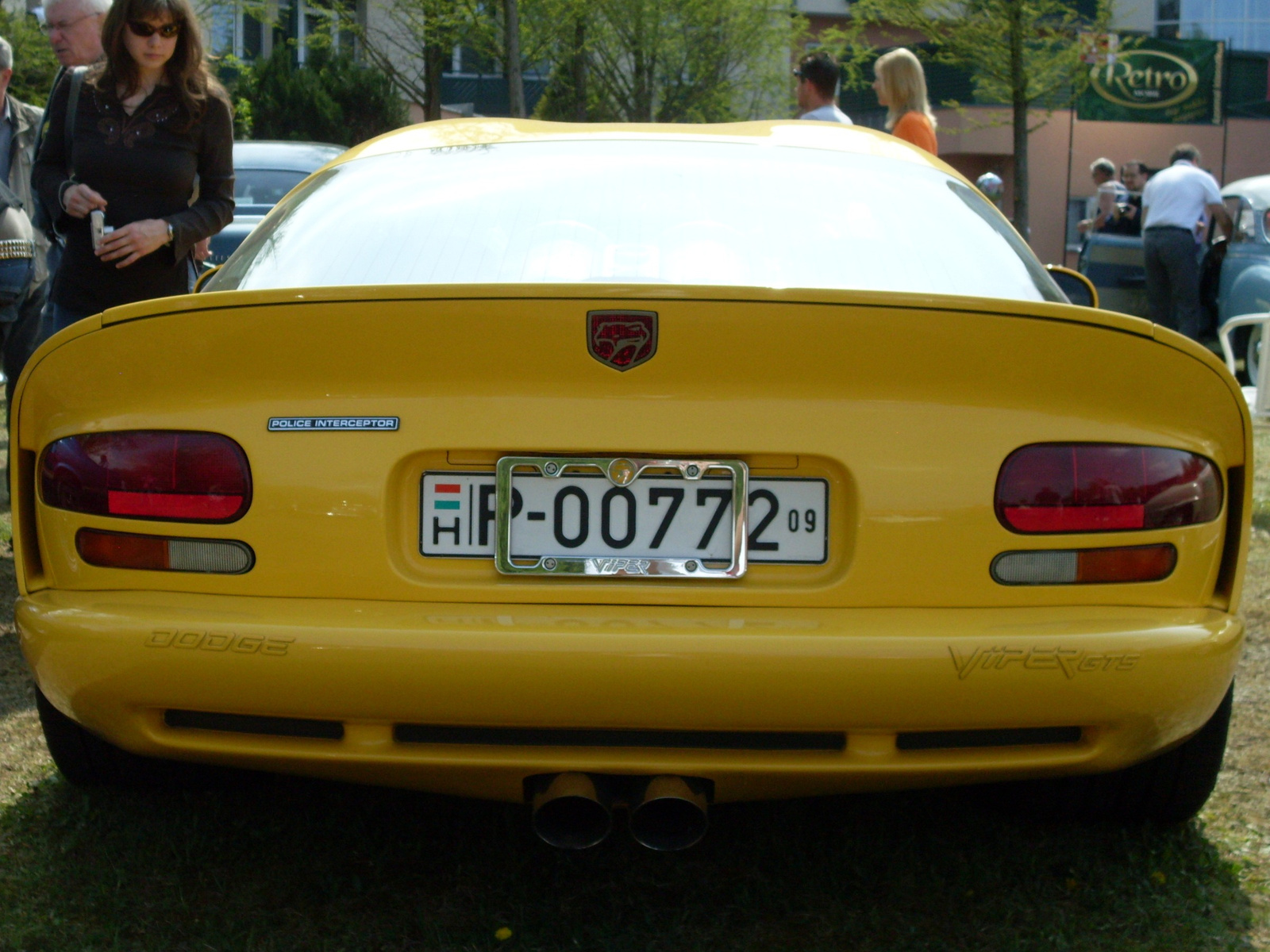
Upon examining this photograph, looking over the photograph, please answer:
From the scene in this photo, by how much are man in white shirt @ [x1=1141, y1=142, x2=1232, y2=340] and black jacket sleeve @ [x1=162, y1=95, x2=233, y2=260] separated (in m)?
9.02

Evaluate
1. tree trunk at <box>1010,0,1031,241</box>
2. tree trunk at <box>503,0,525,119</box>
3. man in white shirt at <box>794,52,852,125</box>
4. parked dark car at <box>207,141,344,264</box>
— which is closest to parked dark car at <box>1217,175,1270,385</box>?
man in white shirt at <box>794,52,852,125</box>

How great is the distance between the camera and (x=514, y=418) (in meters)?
2.06

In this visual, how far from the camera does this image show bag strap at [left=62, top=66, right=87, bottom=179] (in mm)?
3902

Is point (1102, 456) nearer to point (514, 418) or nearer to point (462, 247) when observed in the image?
point (514, 418)

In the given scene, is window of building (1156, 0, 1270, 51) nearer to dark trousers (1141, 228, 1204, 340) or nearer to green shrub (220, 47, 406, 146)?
green shrub (220, 47, 406, 146)

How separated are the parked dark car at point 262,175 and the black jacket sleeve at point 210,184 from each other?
4304 mm

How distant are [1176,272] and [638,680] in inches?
416

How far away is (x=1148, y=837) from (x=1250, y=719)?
Result: 36.0 inches

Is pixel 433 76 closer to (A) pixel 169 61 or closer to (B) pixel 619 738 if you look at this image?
(A) pixel 169 61

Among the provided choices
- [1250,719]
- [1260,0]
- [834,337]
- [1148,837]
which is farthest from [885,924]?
[1260,0]

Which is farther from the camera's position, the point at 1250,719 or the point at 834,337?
the point at 1250,719

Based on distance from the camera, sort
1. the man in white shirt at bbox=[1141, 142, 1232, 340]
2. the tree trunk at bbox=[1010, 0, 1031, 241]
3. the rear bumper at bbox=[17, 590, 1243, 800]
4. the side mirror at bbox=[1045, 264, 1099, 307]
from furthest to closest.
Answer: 1. the tree trunk at bbox=[1010, 0, 1031, 241]
2. the man in white shirt at bbox=[1141, 142, 1232, 340]
3. the side mirror at bbox=[1045, 264, 1099, 307]
4. the rear bumper at bbox=[17, 590, 1243, 800]

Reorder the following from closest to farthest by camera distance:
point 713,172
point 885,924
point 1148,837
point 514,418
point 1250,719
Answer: point 514,418, point 885,924, point 1148,837, point 713,172, point 1250,719

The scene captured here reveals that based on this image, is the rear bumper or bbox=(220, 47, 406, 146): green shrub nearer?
the rear bumper
